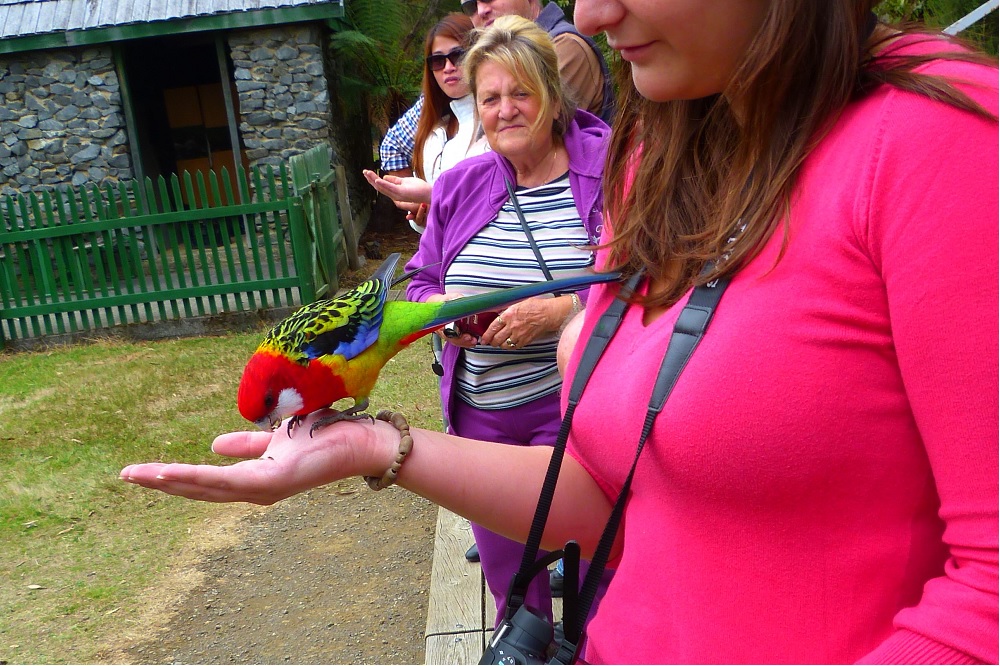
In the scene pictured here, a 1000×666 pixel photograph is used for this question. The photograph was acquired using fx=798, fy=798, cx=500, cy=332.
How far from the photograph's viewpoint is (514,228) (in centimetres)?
270

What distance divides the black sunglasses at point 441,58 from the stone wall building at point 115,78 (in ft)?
19.0

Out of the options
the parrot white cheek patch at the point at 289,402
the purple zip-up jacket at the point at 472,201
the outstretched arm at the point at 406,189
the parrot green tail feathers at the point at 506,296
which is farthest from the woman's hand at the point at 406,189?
the parrot white cheek patch at the point at 289,402

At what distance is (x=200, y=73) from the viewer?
12242mm

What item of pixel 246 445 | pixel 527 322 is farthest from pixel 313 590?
pixel 246 445

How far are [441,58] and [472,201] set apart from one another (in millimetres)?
1572

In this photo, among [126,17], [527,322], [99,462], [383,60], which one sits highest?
[126,17]

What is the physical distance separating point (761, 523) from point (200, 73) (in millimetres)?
12985

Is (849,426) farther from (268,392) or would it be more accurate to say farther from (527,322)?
(527,322)

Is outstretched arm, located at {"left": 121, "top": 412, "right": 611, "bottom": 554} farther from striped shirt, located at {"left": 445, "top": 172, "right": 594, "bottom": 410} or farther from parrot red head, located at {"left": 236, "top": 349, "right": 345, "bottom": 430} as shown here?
striped shirt, located at {"left": 445, "top": 172, "right": 594, "bottom": 410}

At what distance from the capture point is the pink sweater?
0.82m

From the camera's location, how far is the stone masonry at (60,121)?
9422mm

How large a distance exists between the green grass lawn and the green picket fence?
43 centimetres

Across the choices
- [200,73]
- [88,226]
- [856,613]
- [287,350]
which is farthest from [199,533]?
[200,73]

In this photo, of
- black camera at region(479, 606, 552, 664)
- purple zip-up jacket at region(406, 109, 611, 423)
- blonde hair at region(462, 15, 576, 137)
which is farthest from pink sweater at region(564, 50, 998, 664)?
blonde hair at region(462, 15, 576, 137)
